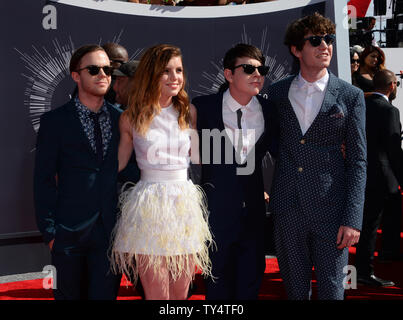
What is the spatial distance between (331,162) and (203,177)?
0.69 metres

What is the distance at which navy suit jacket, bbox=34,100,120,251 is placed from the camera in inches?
103

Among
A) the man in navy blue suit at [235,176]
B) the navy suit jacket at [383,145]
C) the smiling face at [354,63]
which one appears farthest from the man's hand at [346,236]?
the smiling face at [354,63]

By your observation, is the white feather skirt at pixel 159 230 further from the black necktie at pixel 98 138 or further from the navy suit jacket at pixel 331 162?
the navy suit jacket at pixel 331 162

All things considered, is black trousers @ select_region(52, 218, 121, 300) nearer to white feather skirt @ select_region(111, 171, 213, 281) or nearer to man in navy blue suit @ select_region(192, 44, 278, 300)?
white feather skirt @ select_region(111, 171, 213, 281)

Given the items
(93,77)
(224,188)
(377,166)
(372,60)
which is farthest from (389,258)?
(93,77)

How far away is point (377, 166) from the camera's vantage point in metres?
4.97

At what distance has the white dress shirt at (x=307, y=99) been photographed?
2.82 meters

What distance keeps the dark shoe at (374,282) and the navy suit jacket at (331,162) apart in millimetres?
2430

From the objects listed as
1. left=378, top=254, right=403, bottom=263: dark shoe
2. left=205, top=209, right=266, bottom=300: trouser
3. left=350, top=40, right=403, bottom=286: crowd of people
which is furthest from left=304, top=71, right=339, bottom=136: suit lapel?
left=378, top=254, right=403, bottom=263: dark shoe

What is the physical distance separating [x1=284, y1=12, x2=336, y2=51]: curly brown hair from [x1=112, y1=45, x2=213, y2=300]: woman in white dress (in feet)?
2.23

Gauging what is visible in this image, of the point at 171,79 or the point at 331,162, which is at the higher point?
the point at 171,79

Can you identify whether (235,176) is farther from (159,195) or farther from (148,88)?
(148,88)

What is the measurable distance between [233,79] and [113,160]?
0.78 meters
